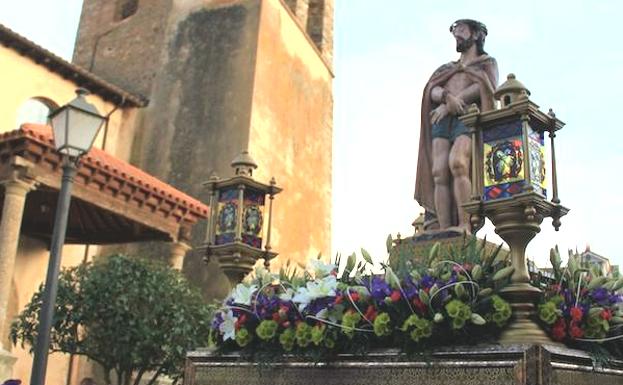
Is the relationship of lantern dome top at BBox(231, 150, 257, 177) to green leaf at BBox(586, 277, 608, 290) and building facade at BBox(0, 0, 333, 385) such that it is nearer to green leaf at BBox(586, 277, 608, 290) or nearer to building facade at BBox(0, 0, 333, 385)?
green leaf at BBox(586, 277, 608, 290)

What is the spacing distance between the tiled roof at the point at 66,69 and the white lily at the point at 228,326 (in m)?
11.7

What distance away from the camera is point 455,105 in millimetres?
5004

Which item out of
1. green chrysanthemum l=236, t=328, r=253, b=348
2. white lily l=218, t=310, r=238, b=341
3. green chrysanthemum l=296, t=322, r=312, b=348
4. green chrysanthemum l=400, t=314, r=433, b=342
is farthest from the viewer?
white lily l=218, t=310, r=238, b=341

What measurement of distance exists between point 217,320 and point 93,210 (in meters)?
9.72

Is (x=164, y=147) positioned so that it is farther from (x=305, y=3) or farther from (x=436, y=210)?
(x=436, y=210)

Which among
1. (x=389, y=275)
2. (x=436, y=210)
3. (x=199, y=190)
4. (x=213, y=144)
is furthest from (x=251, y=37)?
(x=389, y=275)

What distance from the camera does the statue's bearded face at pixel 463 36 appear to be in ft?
17.2

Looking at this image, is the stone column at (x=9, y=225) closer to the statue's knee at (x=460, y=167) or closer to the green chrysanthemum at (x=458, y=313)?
the statue's knee at (x=460, y=167)

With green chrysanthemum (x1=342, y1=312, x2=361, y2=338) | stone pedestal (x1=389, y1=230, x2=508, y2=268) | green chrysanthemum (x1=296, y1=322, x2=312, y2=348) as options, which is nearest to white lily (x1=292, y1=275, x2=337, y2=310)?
green chrysanthemum (x1=296, y1=322, x2=312, y2=348)

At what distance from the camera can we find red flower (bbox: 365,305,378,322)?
12.8ft

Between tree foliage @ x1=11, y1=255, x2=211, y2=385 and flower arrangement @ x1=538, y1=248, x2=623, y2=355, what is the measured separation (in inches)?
292

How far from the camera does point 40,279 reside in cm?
1520

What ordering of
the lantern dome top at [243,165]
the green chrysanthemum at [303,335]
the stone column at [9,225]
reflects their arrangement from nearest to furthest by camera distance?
the green chrysanthemum at [303,335]
the lantern dome top at [243,165]
the stone column at [9,225]

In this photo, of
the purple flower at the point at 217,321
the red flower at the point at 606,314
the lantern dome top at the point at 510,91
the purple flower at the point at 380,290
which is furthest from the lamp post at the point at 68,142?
the red flower at the point at 606,314
